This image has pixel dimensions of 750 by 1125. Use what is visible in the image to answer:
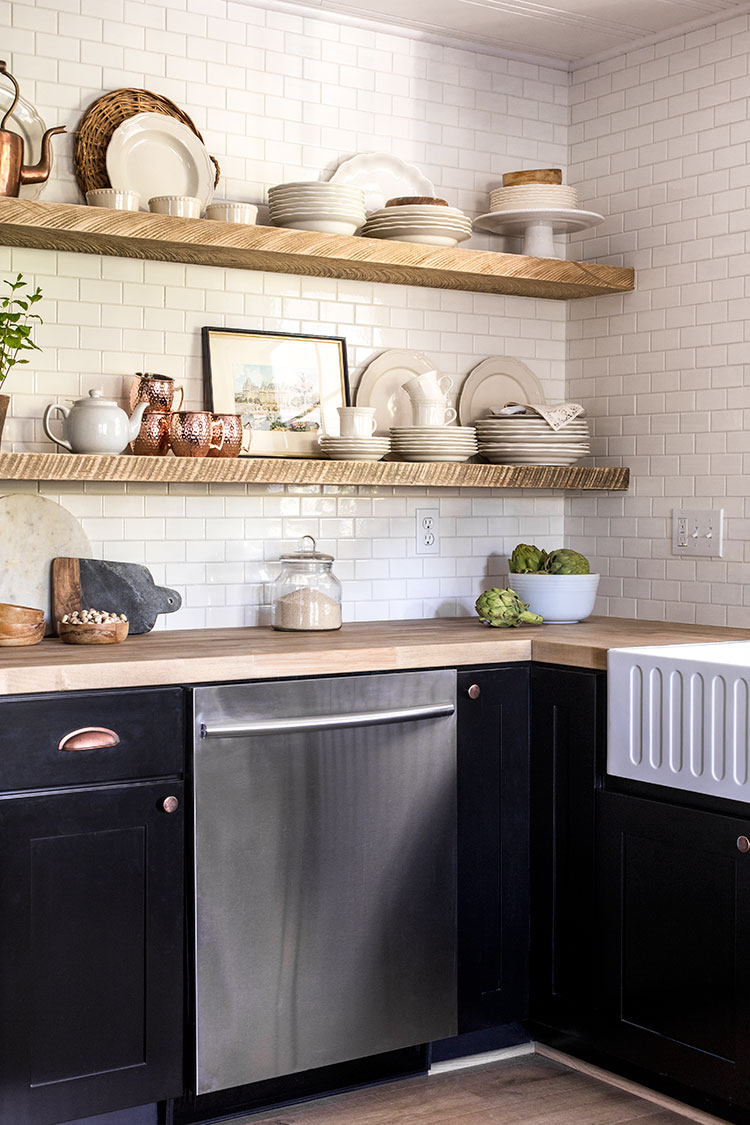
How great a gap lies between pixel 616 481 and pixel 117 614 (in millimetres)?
1479

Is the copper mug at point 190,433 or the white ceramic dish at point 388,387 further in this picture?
the white ceramic dish at point 388,387

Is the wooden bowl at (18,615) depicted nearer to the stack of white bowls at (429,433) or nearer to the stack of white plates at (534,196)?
the stack of white bowls at (429,433)

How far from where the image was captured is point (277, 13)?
3.25 meters

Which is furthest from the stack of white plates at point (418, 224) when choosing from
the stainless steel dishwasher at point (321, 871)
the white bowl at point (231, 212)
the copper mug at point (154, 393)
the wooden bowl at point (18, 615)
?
the wooden bowl at point (18, 615)

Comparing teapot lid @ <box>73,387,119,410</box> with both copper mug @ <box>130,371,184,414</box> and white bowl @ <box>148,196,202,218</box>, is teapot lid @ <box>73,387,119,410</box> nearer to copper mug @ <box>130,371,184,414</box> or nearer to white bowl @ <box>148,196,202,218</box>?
copper mug @ <box>130,371,184,414</box>

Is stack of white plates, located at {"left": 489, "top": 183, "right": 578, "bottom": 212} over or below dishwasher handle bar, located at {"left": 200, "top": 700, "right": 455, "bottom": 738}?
over

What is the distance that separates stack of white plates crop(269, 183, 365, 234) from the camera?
3.05 metres

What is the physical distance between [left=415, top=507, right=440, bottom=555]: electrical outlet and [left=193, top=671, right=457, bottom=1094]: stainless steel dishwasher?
79cm

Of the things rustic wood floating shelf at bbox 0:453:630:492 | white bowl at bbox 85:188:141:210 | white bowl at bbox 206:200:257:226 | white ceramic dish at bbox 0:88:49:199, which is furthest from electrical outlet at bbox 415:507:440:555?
white ceramic dish at bbox 0:88:49:199

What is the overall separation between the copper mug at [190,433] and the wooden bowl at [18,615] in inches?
19.9

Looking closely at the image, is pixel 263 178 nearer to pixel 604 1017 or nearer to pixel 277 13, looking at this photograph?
pixel 277 13

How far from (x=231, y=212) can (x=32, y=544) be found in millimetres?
909

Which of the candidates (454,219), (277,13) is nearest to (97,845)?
(454,219)

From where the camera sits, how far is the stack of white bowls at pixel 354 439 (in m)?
3.13
